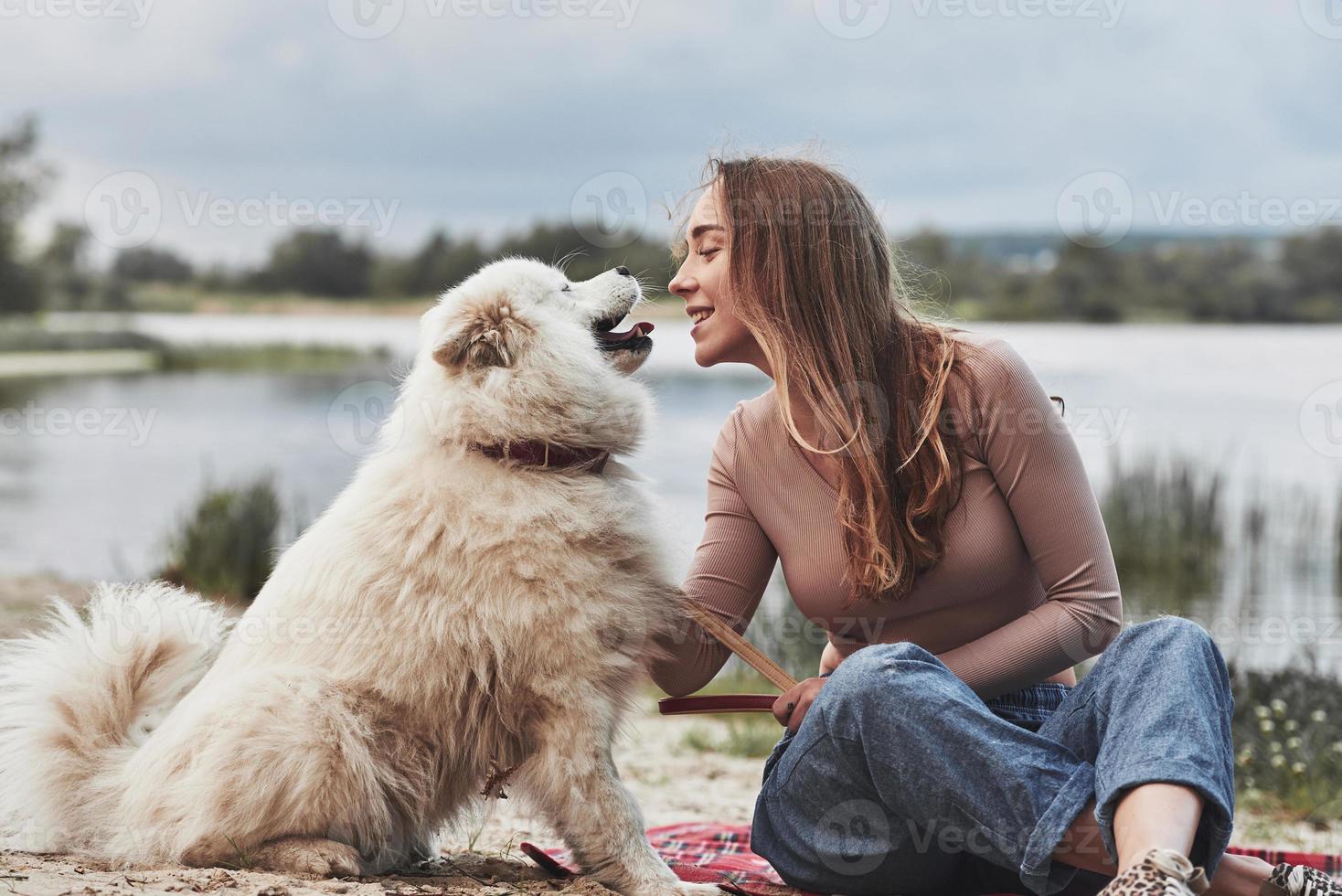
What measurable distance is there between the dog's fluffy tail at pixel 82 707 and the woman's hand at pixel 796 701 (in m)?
1.41

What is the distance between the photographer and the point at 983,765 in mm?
2160

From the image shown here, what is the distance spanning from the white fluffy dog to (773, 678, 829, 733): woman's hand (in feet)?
1.05

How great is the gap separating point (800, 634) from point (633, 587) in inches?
149

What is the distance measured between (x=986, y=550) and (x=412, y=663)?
1249 mm

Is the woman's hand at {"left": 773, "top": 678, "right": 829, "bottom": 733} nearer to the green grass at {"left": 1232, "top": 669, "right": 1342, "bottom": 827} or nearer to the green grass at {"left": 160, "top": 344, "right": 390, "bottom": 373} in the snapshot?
the green grass at {"left": 1232, "top": 669, "right": 1342, "bottom": 827}

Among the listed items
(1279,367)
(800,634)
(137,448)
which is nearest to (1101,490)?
(800,634)

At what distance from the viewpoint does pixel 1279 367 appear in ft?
55.4

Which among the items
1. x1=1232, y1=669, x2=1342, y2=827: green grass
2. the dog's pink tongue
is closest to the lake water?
the dog's pink tongue

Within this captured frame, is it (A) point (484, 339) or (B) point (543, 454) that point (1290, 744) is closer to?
(B) point (543, 454)

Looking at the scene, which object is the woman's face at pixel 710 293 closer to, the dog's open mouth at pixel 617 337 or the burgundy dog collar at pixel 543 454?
the dog's open mouth at pixel 617 337

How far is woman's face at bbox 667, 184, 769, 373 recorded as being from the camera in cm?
268

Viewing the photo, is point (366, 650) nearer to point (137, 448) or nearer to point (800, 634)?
point (800, 634)

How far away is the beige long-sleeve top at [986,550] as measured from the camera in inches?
96.9

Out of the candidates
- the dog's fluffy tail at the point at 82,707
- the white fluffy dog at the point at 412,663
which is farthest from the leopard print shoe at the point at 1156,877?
the dog's fluffy tail at the point at 82,707
